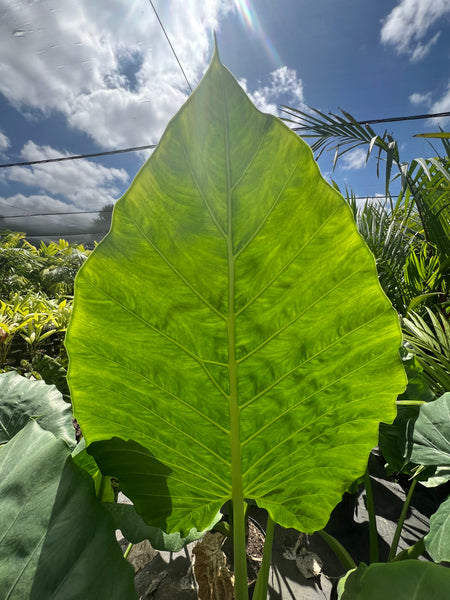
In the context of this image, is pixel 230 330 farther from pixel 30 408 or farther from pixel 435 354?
pixel 435 354

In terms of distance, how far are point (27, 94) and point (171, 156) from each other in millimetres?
6898

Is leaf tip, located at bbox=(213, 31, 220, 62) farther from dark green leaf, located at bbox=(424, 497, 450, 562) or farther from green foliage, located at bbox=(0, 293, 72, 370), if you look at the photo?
green foliage, located at bbox=(0, 293, 72, 370)

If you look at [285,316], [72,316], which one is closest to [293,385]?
[285,316]

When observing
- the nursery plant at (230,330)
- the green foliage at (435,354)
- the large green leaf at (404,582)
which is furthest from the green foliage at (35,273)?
the large green leaf at (404,582)

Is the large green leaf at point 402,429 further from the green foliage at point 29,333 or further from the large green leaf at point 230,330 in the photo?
the green foliage at point 29,333

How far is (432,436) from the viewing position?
0.51 meters

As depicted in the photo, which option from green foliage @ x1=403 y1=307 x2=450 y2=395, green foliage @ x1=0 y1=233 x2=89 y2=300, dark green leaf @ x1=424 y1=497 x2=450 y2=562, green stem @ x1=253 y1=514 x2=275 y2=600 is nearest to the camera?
dark green leaf @ x1=424 y1=497 x2=450 y2=562

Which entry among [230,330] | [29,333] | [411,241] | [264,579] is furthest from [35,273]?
[230,330]

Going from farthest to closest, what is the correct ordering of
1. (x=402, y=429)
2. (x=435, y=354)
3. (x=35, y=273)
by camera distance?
(x=35, y=273) → (x=435, y=354) → (x=402, y=429)

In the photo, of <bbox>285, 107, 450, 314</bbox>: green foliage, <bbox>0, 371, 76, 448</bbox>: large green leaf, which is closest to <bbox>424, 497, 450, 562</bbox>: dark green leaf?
<bbox>0, 371, 76, 448</bbox>: large green leaf

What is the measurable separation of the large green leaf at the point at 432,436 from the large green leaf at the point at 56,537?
46 cm

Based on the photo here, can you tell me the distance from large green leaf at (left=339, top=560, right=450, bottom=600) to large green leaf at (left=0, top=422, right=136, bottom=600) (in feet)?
0.48

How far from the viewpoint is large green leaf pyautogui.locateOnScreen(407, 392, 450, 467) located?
19.4 inches

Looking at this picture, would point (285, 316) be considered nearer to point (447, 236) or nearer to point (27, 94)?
point (447, 236)
